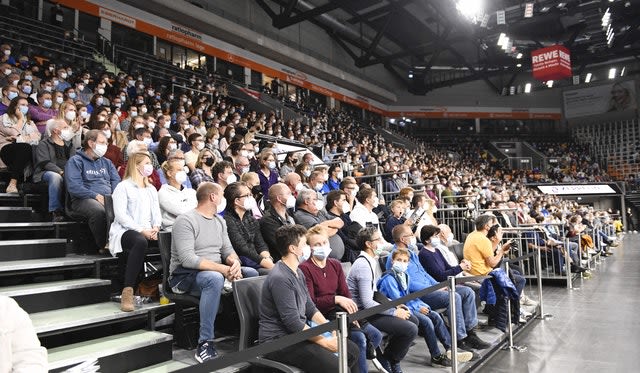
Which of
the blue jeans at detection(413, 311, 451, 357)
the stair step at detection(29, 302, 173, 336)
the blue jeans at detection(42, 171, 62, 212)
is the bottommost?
the blue jeans at detection(413, 311, 451, 357)

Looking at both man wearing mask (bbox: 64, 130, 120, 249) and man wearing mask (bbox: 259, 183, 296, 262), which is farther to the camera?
man wearing mask (bbox: 259, 183, 296, 262)

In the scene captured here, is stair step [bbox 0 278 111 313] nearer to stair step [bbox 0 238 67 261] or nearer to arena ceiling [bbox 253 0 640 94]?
stair step [bbox 0 238 67 261]

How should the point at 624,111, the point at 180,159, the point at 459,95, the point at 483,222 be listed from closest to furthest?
the point at 180,159 < the point at 483,222 < the point at 624,111 < the point at 459,95

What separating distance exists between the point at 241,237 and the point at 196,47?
15946 millimetres

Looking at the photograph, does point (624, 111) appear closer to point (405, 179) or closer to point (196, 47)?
point (405, 179)

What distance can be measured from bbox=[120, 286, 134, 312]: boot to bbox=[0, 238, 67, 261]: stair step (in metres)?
1.02

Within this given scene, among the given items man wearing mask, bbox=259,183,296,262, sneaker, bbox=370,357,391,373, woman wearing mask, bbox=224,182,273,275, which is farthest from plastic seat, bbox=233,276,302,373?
man wearing mask, bbox=259,183,296,262

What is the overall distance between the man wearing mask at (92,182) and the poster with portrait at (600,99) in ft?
113

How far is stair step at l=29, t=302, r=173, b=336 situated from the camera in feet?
9.60

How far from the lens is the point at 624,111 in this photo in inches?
1208

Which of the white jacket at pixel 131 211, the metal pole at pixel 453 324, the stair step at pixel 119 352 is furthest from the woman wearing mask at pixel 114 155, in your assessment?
the metal pole at pixel 453 324

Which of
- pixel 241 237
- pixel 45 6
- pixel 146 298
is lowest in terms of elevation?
pixel 146 298

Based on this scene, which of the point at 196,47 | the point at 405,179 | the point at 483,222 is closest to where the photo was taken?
the point at 483,222

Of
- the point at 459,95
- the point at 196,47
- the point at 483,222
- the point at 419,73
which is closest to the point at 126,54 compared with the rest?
the point at 196,47
